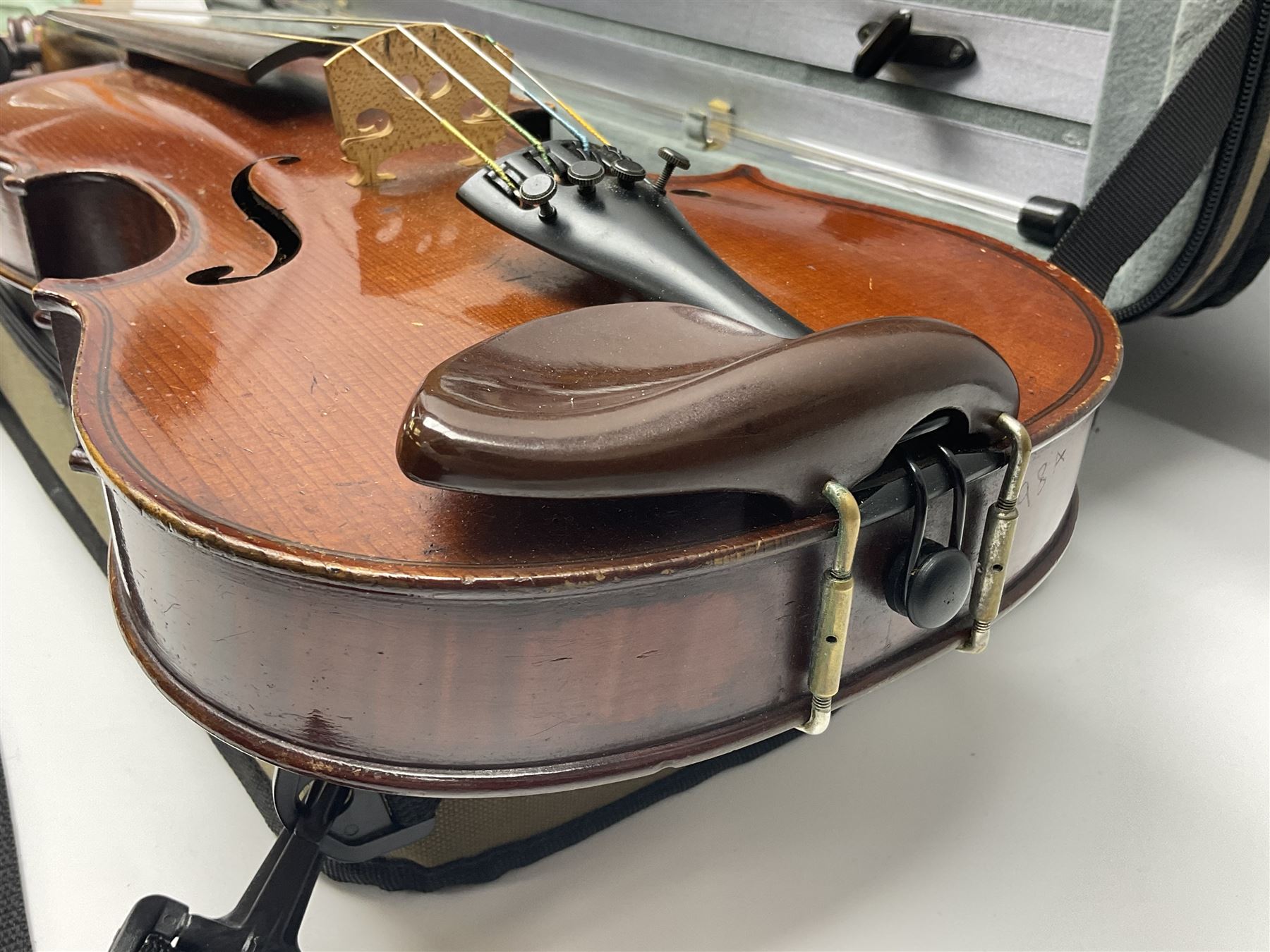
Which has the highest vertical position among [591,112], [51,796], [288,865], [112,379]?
[112,379]

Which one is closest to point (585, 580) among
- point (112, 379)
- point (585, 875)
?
point (112, 379)

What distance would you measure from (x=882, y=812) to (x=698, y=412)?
62 cm

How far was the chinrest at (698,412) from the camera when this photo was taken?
0.56 meters

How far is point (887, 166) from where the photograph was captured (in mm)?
1415

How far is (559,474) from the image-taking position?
0.56m

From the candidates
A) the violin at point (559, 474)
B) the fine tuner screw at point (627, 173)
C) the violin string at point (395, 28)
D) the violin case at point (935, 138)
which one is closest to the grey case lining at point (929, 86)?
the violin case at point (935, 138)

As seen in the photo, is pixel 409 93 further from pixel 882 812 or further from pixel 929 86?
pixel 882 812

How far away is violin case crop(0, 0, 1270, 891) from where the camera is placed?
3.44 ft

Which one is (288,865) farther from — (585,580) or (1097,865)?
(1097,865)

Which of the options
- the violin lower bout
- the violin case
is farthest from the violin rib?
the violin case

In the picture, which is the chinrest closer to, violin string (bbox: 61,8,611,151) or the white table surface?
violin string (bbox: 61,8,611,151)

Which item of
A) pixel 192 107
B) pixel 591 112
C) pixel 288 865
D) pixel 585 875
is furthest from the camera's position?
pixel 591 112

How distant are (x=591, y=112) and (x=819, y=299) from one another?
106cm

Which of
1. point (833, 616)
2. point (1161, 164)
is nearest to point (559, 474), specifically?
point (833, 616)
